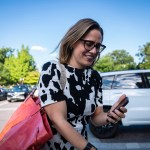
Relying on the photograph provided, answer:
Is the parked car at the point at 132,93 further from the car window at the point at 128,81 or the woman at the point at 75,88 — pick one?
the woman at the point at 75,88

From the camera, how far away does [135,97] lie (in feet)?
25.4

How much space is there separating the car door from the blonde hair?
5920 mm

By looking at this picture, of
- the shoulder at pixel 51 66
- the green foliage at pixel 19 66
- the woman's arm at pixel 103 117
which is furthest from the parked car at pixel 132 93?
the green foliage at pixel 19 66

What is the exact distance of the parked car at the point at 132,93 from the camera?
771 cm

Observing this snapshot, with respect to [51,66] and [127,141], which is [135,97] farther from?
[51,66]

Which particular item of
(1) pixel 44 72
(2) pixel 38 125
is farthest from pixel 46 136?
(1) pixel 44 72

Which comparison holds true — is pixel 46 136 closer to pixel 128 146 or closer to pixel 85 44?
pixel 85 44

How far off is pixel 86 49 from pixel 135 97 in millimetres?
6034

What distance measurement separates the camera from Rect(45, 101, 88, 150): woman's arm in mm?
1667

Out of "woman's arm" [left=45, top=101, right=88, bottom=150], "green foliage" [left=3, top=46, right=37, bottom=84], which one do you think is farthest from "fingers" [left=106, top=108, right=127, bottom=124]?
"green foliage" [left=3, top=46, right=37, bottom=84]

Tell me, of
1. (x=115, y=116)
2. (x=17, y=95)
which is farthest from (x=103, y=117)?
(x=17, y=95)

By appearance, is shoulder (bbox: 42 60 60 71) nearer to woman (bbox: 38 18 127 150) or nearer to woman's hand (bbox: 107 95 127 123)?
woman (bbox: 38 18 127 150)

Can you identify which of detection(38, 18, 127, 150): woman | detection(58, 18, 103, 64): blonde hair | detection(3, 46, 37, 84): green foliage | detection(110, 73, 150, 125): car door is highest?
detection(58, 18, 103, 64): blonde hair

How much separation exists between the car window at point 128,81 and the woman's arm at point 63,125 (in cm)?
616
